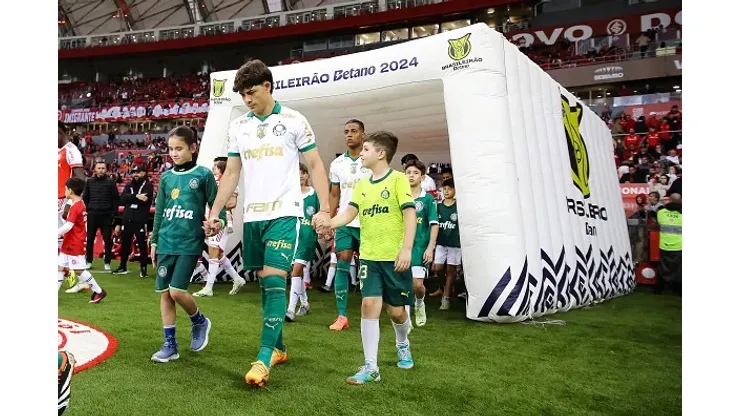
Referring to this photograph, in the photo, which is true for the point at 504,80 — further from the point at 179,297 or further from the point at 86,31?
the point at 86,31

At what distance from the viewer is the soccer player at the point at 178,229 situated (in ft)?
10.8

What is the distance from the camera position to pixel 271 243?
2941 mm

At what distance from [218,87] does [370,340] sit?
4990 mm

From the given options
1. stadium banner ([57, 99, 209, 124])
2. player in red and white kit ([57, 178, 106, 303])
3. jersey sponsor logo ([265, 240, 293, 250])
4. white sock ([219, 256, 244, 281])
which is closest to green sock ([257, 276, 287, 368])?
jersey sponsor logo ([265, 240, 293, 250])

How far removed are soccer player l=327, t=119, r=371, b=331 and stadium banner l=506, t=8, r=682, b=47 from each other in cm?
2082

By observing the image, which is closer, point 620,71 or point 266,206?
point 266,206

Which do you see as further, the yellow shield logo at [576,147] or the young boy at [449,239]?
the yellow shield logo at [576,147]

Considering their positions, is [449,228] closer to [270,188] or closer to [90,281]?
[270,188]

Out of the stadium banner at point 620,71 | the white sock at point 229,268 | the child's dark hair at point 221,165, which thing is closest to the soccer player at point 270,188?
the child's dark hair at point 221,165

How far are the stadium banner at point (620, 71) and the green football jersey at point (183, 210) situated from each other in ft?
67.7

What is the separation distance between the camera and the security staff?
8.17 m

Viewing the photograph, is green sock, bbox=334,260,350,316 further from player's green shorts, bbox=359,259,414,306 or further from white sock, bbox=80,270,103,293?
white sock, bbox=80,270,103,293

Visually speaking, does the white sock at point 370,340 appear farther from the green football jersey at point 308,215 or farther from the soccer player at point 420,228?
the green football jersey at point 308,215

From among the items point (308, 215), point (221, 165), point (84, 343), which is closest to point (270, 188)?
point (84, 343)
